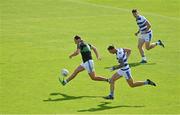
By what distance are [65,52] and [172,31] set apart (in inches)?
385

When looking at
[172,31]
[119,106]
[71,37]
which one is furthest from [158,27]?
[119,106]

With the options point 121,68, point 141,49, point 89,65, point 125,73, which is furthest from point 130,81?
point 141,49

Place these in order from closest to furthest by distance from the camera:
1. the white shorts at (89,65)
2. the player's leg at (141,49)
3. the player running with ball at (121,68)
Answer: the player running with ball at (121,68)
the white shorts at (89,65)
the player's leg at (141,49)

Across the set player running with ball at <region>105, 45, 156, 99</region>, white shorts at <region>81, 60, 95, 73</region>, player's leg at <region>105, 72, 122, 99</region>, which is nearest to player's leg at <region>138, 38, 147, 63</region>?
white shorts at <region>81, 60, 95, 73</region>

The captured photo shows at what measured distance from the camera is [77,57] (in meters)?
30.9

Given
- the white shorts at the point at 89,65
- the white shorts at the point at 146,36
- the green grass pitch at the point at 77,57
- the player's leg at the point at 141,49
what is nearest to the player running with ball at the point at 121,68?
the green grass pitch at the point at 77,57

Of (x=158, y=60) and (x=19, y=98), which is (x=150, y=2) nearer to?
(x=158, y=60)

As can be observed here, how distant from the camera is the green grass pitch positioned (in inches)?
869

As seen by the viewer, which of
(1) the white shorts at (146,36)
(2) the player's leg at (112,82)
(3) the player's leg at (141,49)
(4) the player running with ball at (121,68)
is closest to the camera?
(4) the player running with ball at (121,68)

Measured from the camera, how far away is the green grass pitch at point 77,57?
72.4ft

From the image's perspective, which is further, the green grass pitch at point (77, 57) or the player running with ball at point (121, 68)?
the green grass pitch at point (77, 57)

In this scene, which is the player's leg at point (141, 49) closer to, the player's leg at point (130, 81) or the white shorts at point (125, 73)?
the player's leg at point (130, 81)

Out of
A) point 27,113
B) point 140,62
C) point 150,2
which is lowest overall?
point 27,113

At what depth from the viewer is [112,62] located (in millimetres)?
29625
